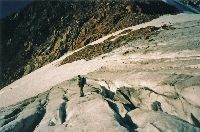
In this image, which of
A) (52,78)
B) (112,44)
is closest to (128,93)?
(52,78)

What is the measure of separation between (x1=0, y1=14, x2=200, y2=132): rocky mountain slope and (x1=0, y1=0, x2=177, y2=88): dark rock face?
8137 millimetres

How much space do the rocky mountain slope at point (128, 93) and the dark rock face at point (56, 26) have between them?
8.14 m

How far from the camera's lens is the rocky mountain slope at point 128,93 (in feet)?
40.4

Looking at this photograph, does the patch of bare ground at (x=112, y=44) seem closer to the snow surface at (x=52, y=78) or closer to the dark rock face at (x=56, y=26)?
the snow surface at (x=52, y=78)

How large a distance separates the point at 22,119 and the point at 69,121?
7.64 feet

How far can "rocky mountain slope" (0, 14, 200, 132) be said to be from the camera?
12306mm

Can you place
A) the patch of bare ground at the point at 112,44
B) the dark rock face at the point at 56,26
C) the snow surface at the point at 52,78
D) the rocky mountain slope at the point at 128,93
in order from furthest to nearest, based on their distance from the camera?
the dark rock face at the point at 56,26 → the patch of bare ground at the point at 112,44 → the snow surface at the point at 52,78 → the rocky mountain slope at the point at 128,93

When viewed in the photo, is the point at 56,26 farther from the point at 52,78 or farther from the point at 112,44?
the point at 52,78

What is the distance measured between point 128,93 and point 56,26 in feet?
73.4

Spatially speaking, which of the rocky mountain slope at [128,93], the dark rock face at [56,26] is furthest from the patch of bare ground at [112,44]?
the dark rock face at [56,26]

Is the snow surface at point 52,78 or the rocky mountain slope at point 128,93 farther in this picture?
the snow surface at point 52,78

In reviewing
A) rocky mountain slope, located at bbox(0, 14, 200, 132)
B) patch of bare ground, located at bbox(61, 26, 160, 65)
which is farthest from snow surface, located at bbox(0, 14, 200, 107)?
patch of bare ground, located at bbox(61, 26, 160, 65)

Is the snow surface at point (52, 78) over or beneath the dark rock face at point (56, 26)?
beneath

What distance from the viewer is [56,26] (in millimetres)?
36156
